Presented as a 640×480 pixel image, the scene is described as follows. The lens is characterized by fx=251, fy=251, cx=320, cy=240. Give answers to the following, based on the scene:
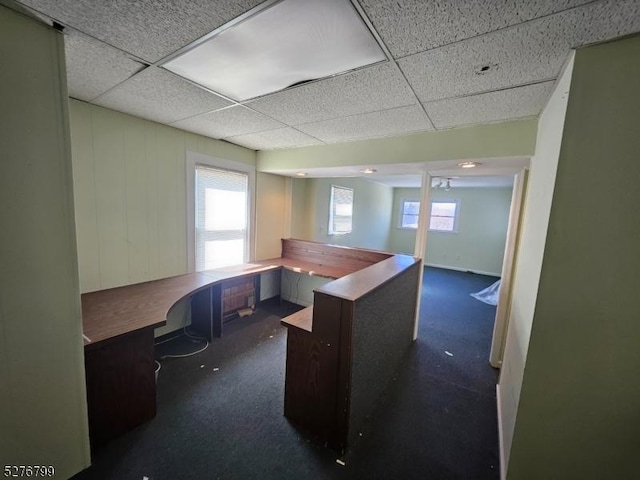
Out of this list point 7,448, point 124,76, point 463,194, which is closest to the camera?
point 7,448

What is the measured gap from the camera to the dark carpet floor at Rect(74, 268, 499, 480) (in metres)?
1.45

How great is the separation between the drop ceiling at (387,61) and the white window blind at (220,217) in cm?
83

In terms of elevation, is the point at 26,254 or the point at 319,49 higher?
the point at 319,49

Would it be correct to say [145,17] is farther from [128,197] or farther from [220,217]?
[220,217]

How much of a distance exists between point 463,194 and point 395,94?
6000 millimetres

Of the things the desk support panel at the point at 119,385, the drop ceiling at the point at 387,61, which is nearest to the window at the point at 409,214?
the drop ceiling at the point at 387,61

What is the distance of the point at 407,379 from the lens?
232cm

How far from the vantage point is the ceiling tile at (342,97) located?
139 cm

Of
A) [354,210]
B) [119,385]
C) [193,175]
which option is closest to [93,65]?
[193,175]

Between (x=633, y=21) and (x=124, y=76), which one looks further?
(x=124, y=76)

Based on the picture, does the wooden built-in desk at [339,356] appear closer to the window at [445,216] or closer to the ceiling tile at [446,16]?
the ceiling tile at [446,16]

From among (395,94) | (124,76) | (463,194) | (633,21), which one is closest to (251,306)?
(124,76)

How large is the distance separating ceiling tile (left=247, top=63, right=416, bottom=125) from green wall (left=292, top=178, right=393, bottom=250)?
206 centimetres

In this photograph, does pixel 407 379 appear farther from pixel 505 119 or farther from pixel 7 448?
pixel 7 448
